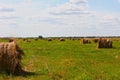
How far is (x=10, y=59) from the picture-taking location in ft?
71.4

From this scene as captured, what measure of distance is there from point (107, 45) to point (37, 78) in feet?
103

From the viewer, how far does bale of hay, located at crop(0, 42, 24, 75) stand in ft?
71.1

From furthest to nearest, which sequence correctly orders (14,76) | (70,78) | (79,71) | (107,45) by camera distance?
(107,45) → (79,71) → (14,76) → (70,78)

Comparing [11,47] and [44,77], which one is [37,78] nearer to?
[44,77]

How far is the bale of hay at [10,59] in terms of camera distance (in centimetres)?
2167

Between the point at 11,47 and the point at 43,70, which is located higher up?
the point at 11,47

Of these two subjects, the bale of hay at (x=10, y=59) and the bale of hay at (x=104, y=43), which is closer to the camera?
the bale of hay at (x=10, y=59)

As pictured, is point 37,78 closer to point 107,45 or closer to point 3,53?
point 3,53

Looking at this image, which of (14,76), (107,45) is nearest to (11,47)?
(14,76)

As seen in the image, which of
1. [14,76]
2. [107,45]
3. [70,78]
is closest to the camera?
[70,78]

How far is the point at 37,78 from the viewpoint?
1980 centimetres

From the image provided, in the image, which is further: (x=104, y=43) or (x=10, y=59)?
(x=104, y=43)

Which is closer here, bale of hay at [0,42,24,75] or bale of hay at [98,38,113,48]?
bale of hay at [0,42,24,75]

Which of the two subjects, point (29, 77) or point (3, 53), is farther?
point (3, 53)
